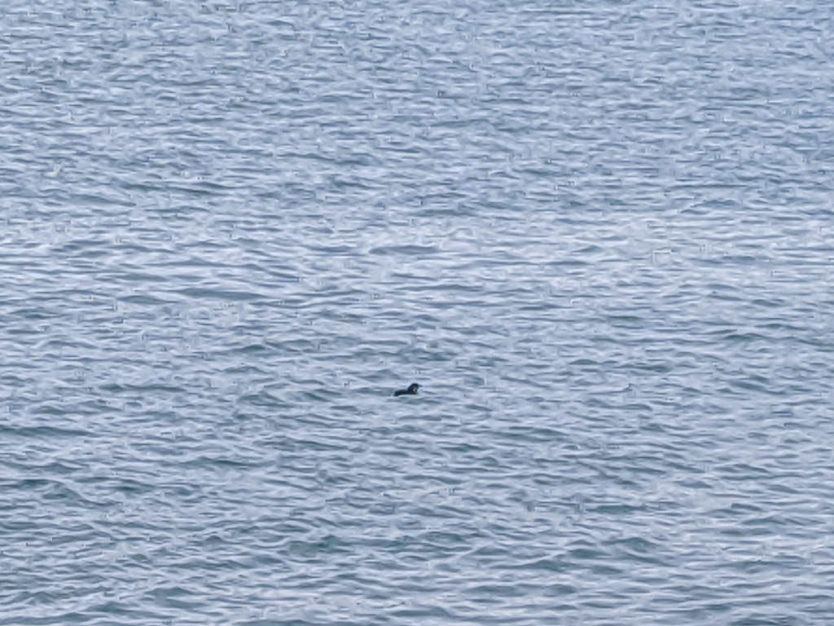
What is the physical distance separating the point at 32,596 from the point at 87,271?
25.4m

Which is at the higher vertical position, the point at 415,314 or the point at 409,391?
the point at 415,314

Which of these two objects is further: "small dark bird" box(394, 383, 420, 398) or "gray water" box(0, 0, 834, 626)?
"small dark bird" box(394, 383, 420, 398)

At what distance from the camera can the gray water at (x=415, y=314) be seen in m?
67.3

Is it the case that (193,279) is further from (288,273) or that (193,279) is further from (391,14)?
(391,14)

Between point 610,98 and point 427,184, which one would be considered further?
point 610,98

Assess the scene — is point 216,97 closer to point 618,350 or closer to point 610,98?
point 610,98

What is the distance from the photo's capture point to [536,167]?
10156 centimetres

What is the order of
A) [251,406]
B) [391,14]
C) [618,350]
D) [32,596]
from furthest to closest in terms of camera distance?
[391,14] → [618,350] → [251,406] → [32,596]

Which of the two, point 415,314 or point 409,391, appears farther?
point 415,314

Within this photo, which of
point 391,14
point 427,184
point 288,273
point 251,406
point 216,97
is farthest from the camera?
point 391,14

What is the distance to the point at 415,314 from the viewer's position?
85.3m

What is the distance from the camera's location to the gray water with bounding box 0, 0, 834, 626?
6731cm

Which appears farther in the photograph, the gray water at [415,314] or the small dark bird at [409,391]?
the small dark bird at [409,391]

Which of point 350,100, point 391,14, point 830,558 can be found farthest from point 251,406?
point 391,14
